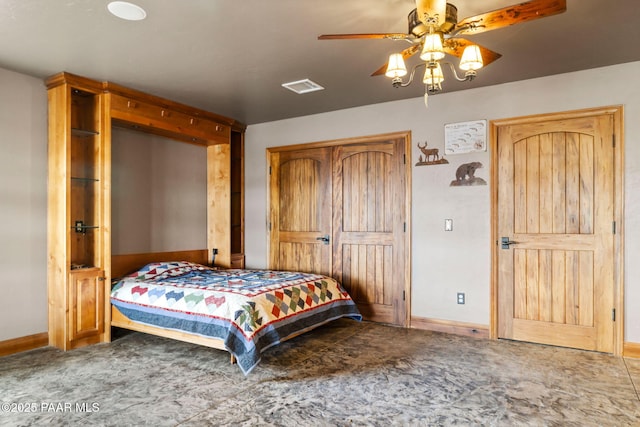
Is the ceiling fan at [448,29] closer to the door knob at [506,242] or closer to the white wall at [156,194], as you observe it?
the door knob at [506,242]

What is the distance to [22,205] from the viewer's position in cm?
359

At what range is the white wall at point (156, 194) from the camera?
4.38 m

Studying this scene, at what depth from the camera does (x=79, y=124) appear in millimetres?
3953

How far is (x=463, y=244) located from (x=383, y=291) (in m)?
1.03

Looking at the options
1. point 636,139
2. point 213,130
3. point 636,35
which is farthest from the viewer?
point 213,130

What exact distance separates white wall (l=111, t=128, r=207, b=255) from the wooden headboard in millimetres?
60

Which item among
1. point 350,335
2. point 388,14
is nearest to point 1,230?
point 350,335

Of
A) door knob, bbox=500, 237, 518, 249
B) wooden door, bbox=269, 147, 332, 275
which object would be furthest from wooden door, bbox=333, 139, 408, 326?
door knob, bbox=500, 237, 518, 249

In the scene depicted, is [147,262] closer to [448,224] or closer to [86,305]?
[86,305]

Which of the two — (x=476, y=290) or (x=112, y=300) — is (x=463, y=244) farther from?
(x=112, y=300)

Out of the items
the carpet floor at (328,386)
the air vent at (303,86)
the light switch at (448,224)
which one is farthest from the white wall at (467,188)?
the air vent at (303,86)

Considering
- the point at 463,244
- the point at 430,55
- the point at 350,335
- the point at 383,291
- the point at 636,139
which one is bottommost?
the point at 350,335

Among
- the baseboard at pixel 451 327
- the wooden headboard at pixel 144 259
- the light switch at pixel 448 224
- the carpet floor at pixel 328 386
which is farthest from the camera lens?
the wooden headboard at pixel 144 259

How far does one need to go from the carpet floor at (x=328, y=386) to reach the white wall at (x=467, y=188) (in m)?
0.55
